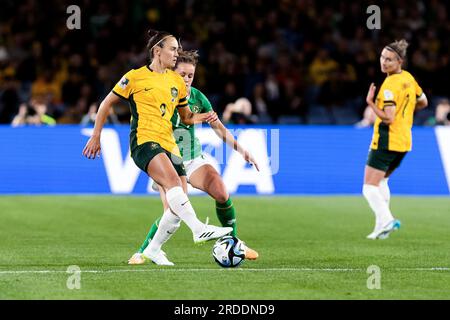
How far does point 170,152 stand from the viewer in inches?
397

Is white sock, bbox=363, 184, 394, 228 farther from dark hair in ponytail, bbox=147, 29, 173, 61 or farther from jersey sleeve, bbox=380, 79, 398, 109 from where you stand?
dark hair in ponytail, bbox=147, 29, 173, 61

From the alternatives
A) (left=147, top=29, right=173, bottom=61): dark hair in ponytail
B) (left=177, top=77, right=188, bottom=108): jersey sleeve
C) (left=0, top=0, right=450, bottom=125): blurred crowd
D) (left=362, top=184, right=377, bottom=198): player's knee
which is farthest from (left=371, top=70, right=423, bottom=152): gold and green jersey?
(left=0, top=0, right=450, bottom=125): blurred crowd

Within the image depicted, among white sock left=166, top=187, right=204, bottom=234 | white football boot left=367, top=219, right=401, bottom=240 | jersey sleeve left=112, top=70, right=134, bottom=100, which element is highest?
jersey sleeve left=112, top=70, right=134, bottom=100

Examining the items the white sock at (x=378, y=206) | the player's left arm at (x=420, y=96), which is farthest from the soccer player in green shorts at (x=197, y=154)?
the player's left arm at (x=420, y=96)

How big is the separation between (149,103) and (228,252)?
5.20 ft

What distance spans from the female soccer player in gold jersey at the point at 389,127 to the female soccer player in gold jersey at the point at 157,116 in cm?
402

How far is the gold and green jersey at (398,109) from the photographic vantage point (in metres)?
13.5

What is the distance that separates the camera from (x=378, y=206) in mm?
13680

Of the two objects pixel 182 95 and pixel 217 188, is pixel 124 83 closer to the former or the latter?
pixel 182 95

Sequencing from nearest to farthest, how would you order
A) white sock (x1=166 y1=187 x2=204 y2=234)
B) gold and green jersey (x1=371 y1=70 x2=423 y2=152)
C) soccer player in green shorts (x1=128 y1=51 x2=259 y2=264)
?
white sock (x1=166 y1=187 x2=204 y2=234), soccer player in green shorts (x1=128 y1=51 x2=259 y2=264), gold and green jersey (x1=371 y1=70 x2=423 y2=152)

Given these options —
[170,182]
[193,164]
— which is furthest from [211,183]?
[170,182]

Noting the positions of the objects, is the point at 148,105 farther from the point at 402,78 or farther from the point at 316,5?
the point at 316,5

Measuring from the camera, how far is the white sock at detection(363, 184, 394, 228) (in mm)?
13547
